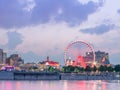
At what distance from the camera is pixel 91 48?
634 ft

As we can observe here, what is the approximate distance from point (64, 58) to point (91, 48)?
34.2 ft

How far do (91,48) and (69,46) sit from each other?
26.7 feet

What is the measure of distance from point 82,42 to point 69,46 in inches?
207

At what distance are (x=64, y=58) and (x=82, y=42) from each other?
8716 millimetres

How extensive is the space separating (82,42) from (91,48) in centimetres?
391

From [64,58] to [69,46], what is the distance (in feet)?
16.6

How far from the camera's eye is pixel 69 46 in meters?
192

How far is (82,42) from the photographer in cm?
19350

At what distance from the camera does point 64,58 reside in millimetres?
193625
